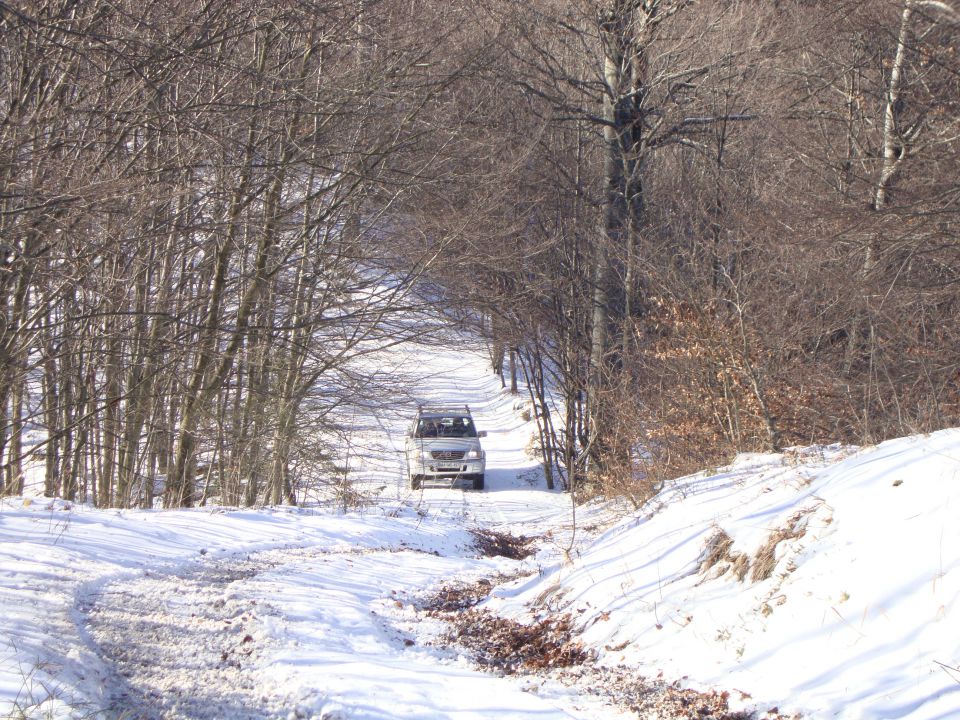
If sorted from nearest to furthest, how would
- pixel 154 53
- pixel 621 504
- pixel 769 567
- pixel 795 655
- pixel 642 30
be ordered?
pixel 795 655
pixel 769 567
pixel 154 53
pixel 621 504
pixel 642 30

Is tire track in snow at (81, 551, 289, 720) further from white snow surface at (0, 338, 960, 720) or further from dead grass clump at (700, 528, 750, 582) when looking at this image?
dead grass clump at (700, 528, 750, 582)

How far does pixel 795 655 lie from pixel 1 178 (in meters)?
6.02

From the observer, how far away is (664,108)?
18969 millimetres

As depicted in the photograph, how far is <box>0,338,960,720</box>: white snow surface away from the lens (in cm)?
458

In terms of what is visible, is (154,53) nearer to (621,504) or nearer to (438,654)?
(438,654)

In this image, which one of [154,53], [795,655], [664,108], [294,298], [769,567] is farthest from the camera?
[664,108]

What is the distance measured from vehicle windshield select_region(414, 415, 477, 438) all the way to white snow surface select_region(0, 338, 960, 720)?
42.5ft

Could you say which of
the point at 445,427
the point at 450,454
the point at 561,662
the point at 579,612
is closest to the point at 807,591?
the point at 561,662

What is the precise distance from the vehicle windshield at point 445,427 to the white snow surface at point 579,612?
42.5 feet

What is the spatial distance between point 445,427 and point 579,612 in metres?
15.9

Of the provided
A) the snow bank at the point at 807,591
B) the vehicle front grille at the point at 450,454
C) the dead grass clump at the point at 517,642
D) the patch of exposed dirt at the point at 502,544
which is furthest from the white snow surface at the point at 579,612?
the vehicle front grille at the point at 450,454

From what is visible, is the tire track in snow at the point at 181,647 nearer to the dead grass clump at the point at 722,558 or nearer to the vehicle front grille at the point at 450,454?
the dead grass clump at the point at 722,558

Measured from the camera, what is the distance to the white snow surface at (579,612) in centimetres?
458

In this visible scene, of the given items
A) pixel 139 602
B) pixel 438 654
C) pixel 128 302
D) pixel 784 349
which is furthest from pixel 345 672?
pixel 784 349
